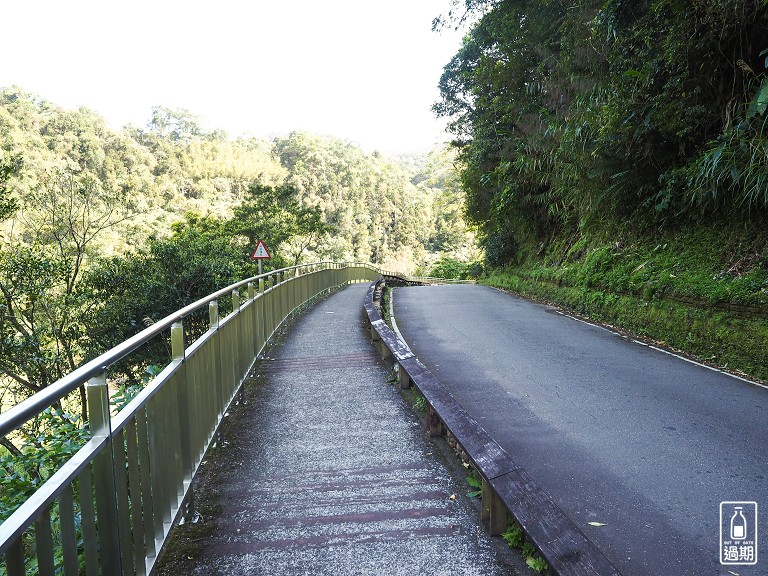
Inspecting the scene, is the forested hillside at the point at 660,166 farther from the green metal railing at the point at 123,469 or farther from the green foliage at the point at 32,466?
the green foliage at the point at 32,466

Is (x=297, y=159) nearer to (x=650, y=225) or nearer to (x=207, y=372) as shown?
(x=650, y=225)

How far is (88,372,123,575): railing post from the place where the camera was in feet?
7.06

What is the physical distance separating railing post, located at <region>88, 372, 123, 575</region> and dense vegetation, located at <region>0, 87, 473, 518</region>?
1.38 m

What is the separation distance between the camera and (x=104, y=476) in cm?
219

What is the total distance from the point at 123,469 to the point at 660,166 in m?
10.9

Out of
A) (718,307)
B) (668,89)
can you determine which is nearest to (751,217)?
(718,307)

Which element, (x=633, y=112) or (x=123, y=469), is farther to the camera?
(x=633, y=112)

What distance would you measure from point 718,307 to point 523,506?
6386 mm

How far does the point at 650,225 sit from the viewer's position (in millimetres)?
11195

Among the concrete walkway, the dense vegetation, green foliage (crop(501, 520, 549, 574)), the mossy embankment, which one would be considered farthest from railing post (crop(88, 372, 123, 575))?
the mossy embankment

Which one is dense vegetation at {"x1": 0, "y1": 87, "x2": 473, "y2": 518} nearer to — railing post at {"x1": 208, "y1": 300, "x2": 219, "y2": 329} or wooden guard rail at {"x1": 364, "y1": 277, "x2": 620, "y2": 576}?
railing post at {"x1": 208, "y1": 300, "x2": 219, "y2": 329}

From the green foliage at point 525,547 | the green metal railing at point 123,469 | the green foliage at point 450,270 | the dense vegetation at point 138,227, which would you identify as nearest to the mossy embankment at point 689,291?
the green foliage at point 525,547

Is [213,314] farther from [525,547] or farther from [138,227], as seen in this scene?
[138,227]

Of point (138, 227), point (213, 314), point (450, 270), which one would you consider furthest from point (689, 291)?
point (450, 270)
